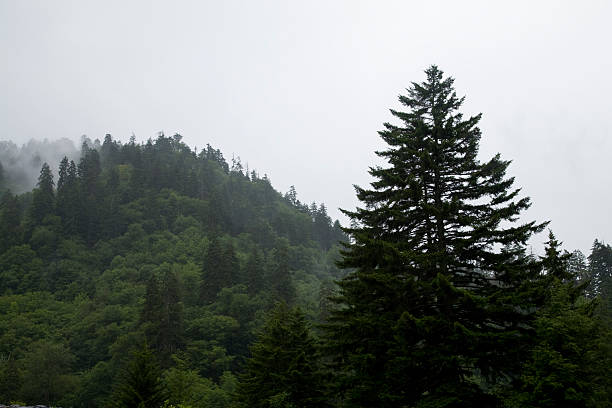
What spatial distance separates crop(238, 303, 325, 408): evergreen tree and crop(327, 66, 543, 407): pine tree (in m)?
3.95

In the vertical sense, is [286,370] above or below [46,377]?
above

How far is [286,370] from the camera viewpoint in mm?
21391

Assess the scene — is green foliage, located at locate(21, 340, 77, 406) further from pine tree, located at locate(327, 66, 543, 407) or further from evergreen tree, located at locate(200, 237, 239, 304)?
pine tree, located at locate(327, 66, 543, 407)

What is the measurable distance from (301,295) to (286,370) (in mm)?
55311

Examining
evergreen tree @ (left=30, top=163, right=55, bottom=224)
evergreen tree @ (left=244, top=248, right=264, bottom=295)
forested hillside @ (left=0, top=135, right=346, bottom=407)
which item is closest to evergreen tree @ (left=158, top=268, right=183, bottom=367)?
forested hillside @ (left=0, top=135, right=346, bottom=407)

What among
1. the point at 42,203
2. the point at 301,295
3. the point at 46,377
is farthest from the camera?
the point at 42,203

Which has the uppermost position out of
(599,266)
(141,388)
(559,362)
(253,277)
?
(253,277)

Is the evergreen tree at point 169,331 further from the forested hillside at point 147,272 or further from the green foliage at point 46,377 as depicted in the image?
the green foliage at point 46,377

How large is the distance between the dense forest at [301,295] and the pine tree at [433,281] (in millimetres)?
83

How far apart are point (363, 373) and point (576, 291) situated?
8525mm

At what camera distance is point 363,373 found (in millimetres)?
15664

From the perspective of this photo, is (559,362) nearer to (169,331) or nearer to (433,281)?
(433,281)

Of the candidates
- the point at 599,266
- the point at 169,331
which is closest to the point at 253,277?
the point at 169,331

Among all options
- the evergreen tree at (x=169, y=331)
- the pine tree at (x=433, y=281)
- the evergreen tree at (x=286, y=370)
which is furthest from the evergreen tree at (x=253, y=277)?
the pine tree at (x=433, y=281)
